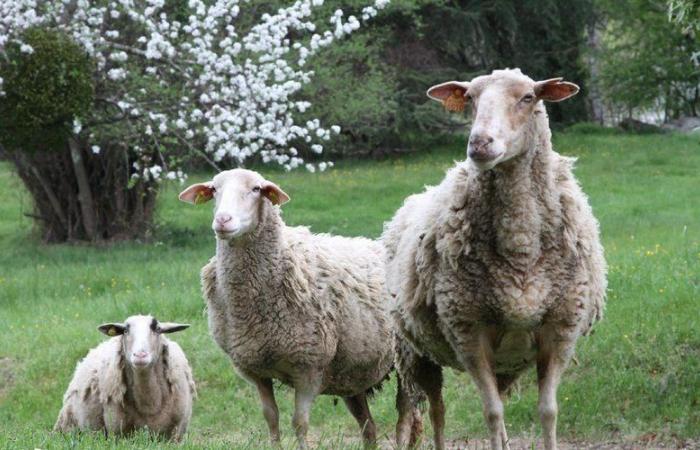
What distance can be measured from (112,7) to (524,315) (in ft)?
39.3

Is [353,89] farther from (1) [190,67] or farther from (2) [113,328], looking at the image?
(2) [113,328]

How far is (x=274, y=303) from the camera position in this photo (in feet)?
27.0

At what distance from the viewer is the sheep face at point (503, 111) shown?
595 centimetres

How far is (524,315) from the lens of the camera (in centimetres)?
633

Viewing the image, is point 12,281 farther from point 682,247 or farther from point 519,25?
point 519,25

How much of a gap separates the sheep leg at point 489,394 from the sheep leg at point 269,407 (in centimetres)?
197

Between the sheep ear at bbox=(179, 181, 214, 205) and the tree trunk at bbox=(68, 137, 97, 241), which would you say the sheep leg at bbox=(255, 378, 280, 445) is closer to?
the sheep ear at bbox=(179, 181, 214, 205)

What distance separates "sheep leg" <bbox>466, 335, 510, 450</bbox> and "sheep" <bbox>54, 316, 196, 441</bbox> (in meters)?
3.22

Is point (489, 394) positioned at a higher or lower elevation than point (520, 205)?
lower

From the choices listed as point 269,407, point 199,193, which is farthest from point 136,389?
point 199,193

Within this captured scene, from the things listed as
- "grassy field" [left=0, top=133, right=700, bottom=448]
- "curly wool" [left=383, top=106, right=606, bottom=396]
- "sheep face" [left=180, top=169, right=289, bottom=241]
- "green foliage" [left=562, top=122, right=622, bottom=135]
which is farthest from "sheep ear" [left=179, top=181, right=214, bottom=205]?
"green foliage" [left=562, top=122, right=622, bottom=135]

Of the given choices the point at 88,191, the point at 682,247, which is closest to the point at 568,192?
the point at 682,247

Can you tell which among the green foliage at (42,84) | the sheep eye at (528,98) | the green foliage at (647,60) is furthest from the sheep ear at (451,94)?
the green foliage at (647,60)

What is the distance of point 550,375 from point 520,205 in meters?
0.95
